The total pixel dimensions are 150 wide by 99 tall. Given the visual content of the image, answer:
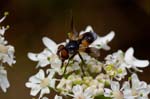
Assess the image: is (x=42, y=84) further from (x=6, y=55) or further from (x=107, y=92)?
(x=107, y=92)

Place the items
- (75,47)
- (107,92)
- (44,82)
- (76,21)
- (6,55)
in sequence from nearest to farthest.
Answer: (107,92), (6,55), (44,82), (75,47), (76,21)

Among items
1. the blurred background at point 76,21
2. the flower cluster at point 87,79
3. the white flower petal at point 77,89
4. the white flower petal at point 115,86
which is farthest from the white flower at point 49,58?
the blurred background at point 76,21

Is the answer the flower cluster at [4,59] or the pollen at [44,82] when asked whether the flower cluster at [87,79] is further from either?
the flower cluster at [4,59]

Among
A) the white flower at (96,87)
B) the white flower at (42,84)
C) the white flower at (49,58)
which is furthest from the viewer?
the white flower at (49,58)

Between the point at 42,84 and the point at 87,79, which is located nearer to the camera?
the point at 87,79

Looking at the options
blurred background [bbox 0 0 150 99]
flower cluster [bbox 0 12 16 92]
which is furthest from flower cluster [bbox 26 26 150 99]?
blurred background [bbox 0 0 150 99]


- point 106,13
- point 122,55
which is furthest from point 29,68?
point 122,55

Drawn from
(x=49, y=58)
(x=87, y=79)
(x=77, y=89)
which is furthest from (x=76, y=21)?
(x=77, y=89)
